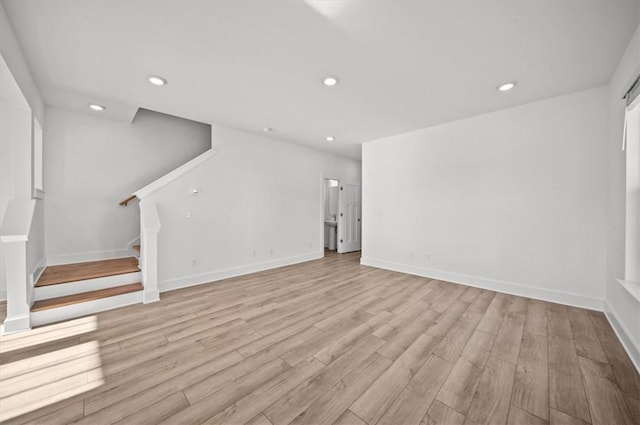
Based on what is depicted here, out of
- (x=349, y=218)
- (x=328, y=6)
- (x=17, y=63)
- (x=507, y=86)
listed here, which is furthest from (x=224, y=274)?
(x=507, y=86)

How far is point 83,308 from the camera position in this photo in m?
2.76

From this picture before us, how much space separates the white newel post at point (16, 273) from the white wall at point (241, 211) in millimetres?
1290

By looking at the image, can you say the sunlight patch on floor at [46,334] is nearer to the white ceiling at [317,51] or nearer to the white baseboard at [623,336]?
the white ceiling at [317,51]

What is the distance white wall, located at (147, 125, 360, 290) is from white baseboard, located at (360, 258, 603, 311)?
7.40 ft

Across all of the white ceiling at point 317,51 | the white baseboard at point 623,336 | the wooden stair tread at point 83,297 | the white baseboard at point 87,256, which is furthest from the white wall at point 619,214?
the white baseboard at point 87,256

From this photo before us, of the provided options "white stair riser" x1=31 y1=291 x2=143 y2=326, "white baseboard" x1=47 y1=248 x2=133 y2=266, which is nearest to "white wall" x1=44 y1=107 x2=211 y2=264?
"white baseboard" x1=47 y1=248 x2=133 y2=266

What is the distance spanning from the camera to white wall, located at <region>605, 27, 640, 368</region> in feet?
6.60

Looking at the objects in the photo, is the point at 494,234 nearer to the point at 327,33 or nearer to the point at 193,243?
the point at 327,33

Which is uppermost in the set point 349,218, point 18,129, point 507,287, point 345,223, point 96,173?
point 18,129

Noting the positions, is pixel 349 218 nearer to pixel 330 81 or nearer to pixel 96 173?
pixel 330 81

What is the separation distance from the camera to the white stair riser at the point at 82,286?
109 inches

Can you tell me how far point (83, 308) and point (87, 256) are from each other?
61.3 inches

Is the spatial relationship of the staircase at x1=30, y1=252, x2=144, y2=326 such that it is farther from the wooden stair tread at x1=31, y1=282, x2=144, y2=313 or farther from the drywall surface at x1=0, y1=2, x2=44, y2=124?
the drywall surface at x1=0, y1=2, x2=44, y2=124

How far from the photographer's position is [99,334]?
7.65 feet
